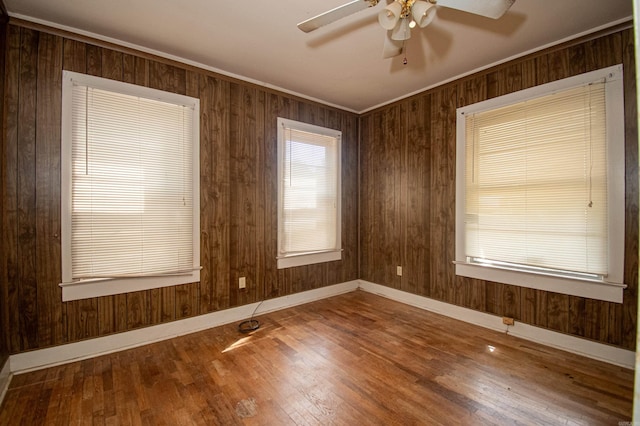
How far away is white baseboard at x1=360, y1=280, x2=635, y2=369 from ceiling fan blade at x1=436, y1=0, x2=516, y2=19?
2.58 meters

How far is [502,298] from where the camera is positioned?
2746 millimetres

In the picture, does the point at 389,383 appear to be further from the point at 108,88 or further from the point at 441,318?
the point at 108,88

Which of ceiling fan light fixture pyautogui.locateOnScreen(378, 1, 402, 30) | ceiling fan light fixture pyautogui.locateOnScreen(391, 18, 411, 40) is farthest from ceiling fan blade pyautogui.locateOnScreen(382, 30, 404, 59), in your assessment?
ceiling fan light fixture pyautogui.locateOnScreen(378, 1, 402, 30)

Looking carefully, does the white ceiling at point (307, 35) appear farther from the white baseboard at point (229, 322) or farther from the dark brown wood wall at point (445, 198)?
the white baseboard at point (229, 322)

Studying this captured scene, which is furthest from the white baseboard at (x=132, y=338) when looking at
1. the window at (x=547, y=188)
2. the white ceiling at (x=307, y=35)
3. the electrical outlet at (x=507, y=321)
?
the white ceiling at (x=307, y=35)

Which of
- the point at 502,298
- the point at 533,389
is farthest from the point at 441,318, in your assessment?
the point at 533,389

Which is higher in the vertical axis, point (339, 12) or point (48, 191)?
point (339, 12)

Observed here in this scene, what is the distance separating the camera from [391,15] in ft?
5.33

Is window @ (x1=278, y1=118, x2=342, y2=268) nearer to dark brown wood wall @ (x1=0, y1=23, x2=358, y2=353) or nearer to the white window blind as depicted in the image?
dark brown wood wall @ (x1=0, y1=23, x2=358, y2=353)

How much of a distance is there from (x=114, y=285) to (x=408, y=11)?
3.01 m

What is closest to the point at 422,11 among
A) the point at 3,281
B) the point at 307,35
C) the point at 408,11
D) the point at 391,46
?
the point at 408,11

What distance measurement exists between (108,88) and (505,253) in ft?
12.7

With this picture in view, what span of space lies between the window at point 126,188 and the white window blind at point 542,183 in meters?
2.91

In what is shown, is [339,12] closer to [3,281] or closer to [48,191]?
[48,191]
